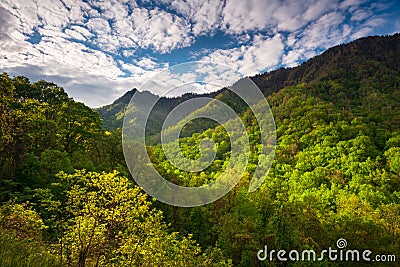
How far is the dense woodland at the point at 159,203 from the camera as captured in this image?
9133 millimetres

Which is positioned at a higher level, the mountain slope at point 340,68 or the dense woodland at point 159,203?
the mountain slope at point 340,68

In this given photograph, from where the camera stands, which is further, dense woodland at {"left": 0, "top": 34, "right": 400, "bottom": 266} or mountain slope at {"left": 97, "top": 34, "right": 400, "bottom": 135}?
mountain slope at {"left": 97, "top": 34, "right": 400, "bottom": 135}

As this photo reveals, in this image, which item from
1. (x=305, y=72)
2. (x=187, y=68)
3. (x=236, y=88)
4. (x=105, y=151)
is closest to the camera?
(x=187, y=68)

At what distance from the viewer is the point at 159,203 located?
2781 cm

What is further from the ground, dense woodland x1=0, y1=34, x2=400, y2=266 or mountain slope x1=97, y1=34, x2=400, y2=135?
mountain slope x1=97, y1=34, x2=400, y2=135

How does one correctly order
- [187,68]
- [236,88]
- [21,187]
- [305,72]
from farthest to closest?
[305,72] → [21,187] → [236,88] → [187,68]

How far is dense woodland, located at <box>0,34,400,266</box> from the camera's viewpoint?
9133 mm

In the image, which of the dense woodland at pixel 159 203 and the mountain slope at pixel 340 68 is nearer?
the dense woodland at pixel 159 203

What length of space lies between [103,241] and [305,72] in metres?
189

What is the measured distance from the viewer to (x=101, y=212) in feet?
29.3

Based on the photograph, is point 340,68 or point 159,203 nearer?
point 159,203

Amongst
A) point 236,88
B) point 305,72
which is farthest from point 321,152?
point 305,72

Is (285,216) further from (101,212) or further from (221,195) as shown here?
(101,212)

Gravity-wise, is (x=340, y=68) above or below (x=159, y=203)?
above
